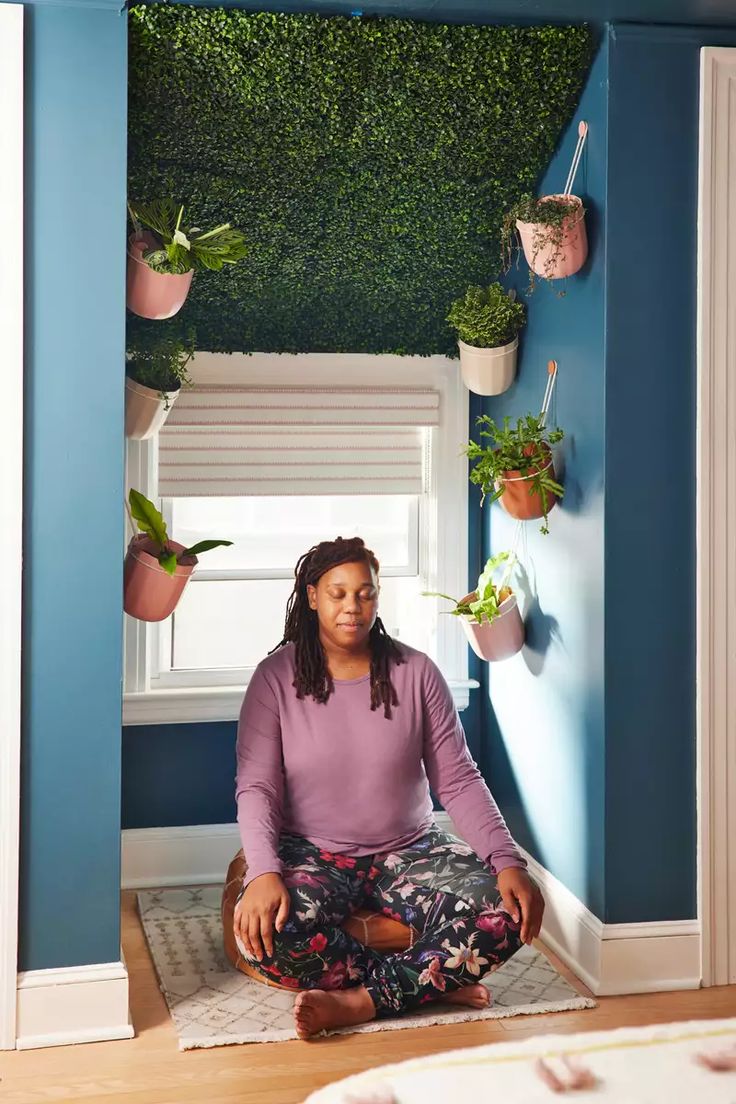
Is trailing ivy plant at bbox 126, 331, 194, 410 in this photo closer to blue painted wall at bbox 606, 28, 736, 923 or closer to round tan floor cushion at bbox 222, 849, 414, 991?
blue painted wall at bbox 606, 28, 736, 923

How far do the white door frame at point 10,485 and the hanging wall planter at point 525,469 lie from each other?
1276mm

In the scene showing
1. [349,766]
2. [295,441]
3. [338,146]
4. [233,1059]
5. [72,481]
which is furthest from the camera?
[295,441]

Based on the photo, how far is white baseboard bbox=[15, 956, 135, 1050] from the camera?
2.56 meters

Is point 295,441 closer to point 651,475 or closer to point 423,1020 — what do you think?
point 651,475

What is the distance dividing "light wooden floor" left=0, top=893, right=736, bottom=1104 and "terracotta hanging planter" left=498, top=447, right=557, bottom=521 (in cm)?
132

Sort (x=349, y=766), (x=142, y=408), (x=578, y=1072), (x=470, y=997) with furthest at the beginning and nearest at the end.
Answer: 1. (x=142, y=408)
2. (x=349, y=766)
3. (x=470, y=997)
4. (x=578, y=1072)

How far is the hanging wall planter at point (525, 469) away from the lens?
3.10 metres

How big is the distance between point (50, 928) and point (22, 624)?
72 cm

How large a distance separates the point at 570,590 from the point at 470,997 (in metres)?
1.11

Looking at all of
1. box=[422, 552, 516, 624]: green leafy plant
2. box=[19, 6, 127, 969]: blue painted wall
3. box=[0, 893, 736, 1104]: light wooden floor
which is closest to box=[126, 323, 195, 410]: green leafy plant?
box=[19, 6, 127, 969]: blue painted wall

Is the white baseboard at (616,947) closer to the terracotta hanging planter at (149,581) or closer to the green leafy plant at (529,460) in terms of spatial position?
the green leafy plant at (529,460)

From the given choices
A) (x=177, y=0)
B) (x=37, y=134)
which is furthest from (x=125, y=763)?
(x=177, y=0)

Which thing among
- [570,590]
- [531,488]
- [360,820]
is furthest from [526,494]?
[360,820]

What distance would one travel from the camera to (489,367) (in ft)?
11.2
